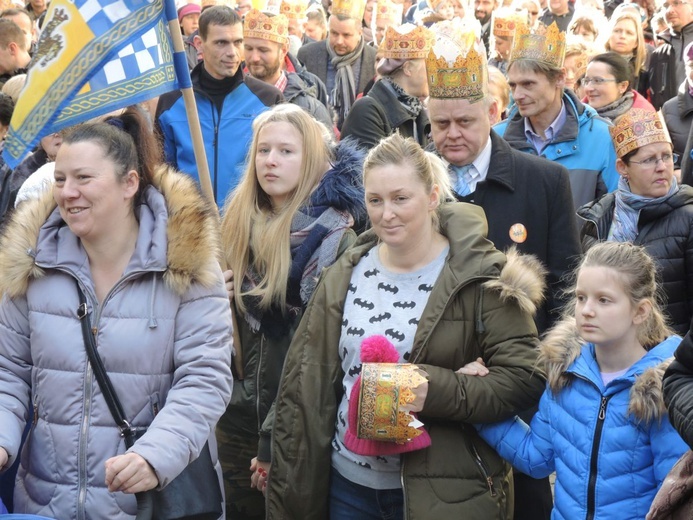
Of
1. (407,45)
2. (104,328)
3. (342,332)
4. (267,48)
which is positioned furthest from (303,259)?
(267,48)

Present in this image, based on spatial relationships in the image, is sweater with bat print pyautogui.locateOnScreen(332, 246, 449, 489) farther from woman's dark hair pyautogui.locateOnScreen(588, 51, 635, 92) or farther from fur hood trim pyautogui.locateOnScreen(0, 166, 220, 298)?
woman's dark hair pyautogui.locateOnScreen(588, 51, 635, 92)

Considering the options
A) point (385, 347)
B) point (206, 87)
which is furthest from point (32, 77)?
point (206, 87)

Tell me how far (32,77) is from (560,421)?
2475mm

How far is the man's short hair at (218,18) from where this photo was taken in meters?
7.27

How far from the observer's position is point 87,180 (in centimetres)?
354

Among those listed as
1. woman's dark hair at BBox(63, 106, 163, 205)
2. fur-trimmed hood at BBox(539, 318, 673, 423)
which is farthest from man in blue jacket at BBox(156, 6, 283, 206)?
fur-trimmed hood at BBox(539, 318, 673, 423)

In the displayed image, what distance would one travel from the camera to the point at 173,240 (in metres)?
3.57

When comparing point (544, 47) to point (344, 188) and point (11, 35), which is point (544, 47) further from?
point (11, 35)

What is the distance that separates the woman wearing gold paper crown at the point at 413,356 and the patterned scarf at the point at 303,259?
1.43 ft

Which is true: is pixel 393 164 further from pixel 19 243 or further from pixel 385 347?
pixel 19 243

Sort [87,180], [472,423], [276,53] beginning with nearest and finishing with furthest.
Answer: [87,180]
[472,423]
[276,53]

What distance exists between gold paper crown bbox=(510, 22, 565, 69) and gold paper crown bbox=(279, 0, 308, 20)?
7.91 meters

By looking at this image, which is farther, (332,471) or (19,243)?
(332,471)

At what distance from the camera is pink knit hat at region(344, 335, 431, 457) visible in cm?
368
